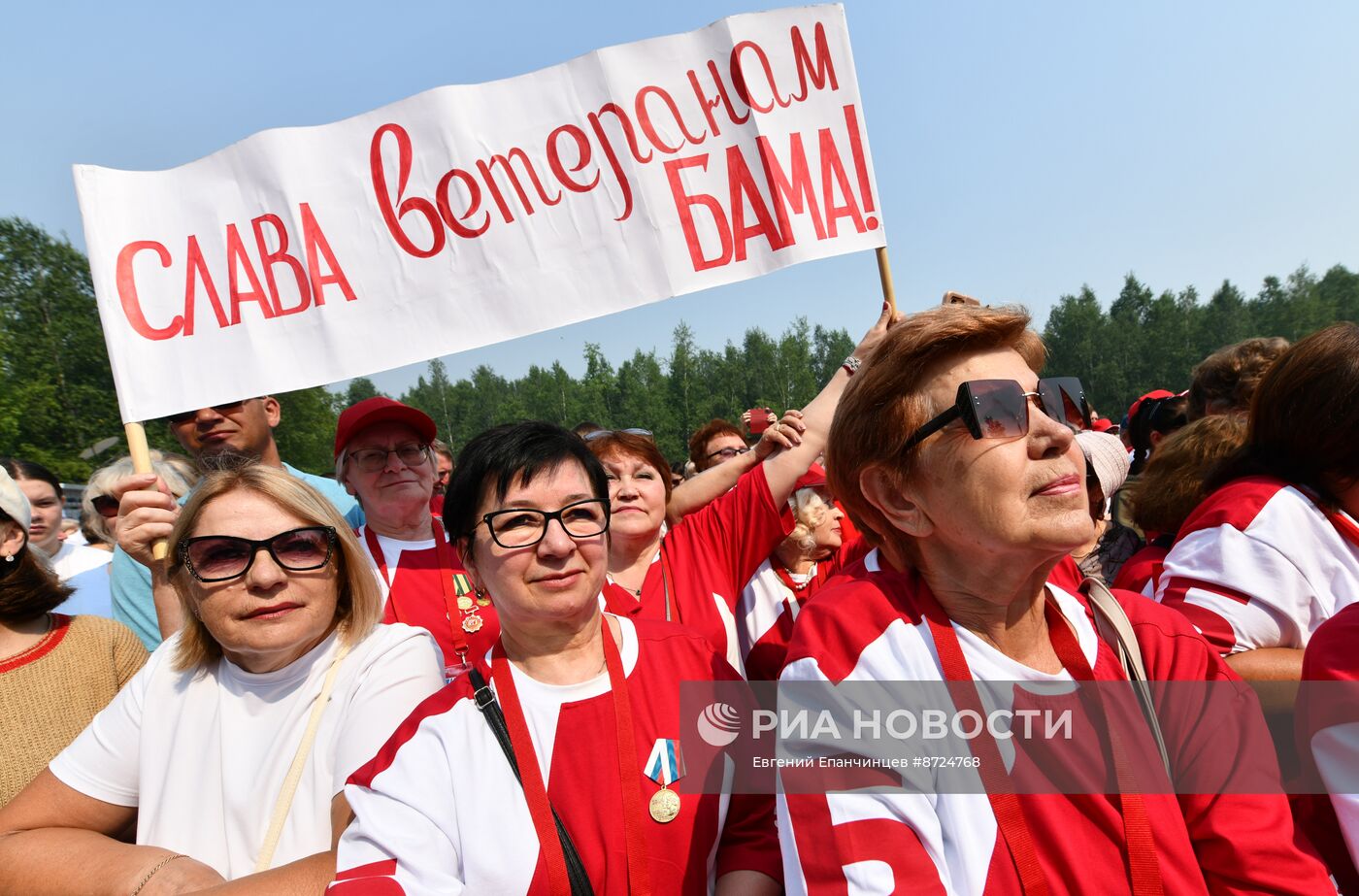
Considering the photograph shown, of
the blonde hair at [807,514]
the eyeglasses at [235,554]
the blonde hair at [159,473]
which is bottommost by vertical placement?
the blonde hair at [807,514]

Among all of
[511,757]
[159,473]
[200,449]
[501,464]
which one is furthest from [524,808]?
[200,449]

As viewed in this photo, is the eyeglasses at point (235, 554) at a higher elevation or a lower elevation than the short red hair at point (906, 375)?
lower

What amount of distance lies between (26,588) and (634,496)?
2.09 m

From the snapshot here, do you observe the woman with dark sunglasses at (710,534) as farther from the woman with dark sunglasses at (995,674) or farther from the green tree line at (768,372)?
the green tree line at (768,372)

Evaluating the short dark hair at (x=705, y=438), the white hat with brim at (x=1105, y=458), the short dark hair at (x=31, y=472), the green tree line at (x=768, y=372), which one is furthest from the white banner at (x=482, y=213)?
the green tree line at (x=768, y=372)

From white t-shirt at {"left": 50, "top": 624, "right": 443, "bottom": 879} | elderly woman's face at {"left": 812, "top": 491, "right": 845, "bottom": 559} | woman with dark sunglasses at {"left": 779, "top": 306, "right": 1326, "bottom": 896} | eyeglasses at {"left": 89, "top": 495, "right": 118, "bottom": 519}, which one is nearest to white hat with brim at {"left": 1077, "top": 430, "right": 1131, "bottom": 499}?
elderly woman's face at {"left": 812, "top": 491, "right": 845, "bottom": 559}

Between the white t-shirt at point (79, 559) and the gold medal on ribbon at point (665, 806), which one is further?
the white t-shirt at point (79, 559)

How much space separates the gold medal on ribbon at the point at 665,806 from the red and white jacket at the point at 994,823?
1.18ft

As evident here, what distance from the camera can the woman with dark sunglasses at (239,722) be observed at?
6.93ft

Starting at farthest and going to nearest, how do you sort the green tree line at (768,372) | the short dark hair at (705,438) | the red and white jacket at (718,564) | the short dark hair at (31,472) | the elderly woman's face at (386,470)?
the green tree line at (768,372), the short dark hair at (705,438), the short dark hair at (31,472), the elderly woman's face at (386,470), the red and white jacket at (718,564)

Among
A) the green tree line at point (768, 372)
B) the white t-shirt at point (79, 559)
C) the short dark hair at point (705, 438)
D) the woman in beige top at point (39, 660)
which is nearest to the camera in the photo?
the woman in beige top at point (39, 660)

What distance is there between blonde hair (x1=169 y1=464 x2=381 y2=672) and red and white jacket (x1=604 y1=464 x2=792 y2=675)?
0.93 meters

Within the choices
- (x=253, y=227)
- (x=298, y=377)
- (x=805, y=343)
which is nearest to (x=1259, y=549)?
(x=298, y=377)

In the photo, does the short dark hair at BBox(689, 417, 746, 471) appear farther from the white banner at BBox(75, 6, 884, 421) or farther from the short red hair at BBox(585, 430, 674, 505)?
the white banner at BBox(75, 6, 884, 421)
